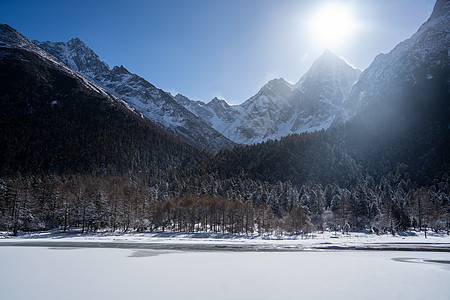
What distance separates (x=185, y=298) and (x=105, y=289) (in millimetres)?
5802

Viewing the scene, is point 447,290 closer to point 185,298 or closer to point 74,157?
point 185,298

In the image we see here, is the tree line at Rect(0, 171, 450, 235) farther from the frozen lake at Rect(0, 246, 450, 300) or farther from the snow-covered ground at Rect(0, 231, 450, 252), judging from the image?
the frozen lake at Rect(0, 246, 450, 300)

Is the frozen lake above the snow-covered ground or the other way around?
above

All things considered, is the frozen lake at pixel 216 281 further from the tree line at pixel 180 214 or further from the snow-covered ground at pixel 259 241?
the tree line at pixel 180 214

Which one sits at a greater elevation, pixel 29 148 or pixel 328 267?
pixel 29 148

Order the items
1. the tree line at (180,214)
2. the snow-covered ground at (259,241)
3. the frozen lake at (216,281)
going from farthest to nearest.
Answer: the tree line at (180,214), the snow-covered ground at (259,241), the frozen lake at (216,281)

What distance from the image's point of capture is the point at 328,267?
26.8m

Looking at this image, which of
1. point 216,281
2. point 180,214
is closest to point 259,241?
point 180,214

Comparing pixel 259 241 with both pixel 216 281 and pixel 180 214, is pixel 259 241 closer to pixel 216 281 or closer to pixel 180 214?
pixel 180 214

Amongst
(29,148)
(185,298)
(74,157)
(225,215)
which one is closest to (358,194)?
(225,215)

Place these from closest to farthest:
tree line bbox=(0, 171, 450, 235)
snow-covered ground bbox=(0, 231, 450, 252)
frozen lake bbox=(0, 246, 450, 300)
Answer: frozen lake bbox=(0, 246, 450, 300)
snow-covered ground bbox=(0, 231, 450, 252)
tree line bbox=(0, 171, 450, 235)

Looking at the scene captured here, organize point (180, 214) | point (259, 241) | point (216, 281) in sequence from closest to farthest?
point (216, 281) < point (259, 241) < point (180, 214)

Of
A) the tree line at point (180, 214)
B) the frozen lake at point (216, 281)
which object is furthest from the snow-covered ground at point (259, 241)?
the frozen lake at point (216, 281)

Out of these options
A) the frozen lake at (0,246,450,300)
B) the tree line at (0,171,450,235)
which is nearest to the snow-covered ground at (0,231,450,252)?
the tree line at (0,171,450,235)
